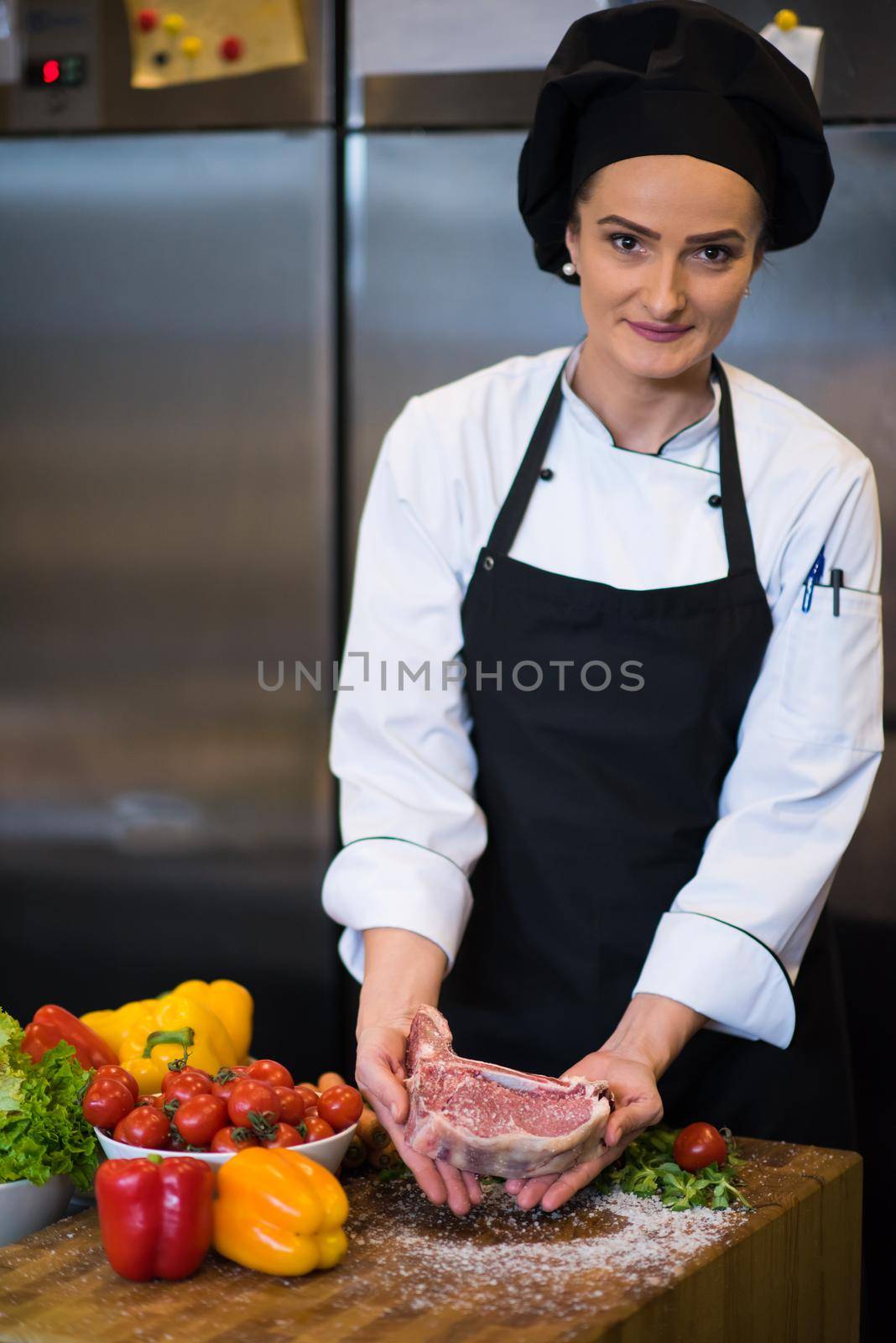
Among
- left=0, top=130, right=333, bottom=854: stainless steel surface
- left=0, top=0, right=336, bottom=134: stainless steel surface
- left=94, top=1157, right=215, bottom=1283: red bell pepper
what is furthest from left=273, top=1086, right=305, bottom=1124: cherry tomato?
left=0, top=0, right=336, bottom=134: stainless steel surface

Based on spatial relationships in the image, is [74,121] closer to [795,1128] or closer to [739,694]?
[739,694]

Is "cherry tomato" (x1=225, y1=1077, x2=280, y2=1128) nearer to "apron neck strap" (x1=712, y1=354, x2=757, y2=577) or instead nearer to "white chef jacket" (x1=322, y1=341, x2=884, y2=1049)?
"white chef jacket" (x1=322, y1=341, x2=884, y2=1049)

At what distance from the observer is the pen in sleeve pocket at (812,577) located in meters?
1.60

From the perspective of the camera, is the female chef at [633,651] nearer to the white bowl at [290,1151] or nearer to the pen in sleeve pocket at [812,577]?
the pen in sleeve pocket at [812,577]

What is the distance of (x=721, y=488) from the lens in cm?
166

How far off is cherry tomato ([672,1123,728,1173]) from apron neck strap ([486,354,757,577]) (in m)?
0.63

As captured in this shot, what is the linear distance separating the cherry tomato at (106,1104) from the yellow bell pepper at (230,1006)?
354 millimetres

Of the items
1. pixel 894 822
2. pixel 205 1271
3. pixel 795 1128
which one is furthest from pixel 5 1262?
pixel 894 822

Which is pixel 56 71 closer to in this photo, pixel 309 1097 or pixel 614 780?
pixel 614 780

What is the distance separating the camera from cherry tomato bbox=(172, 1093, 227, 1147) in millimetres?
1177

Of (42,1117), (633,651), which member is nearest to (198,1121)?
(42,1117)

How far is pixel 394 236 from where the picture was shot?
7.88 feet

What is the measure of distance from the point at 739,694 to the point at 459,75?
123cm

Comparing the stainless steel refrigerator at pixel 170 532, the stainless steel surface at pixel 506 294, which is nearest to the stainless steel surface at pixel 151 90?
the stainless steel refrigerator at pixel 170 532
